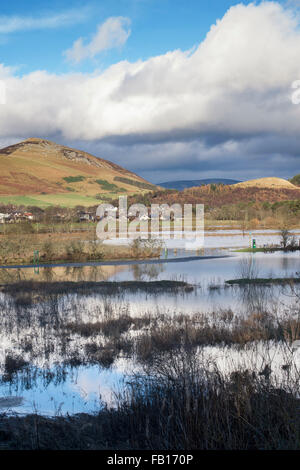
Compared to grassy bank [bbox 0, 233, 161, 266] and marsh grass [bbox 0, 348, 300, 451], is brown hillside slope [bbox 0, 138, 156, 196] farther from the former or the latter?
marsh grass [bbox 0, 348, 300, 451]

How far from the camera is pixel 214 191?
11550 centimetres

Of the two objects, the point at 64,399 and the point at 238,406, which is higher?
the point at 238,406

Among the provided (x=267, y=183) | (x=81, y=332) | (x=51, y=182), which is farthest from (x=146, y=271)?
(x=51, y=182)

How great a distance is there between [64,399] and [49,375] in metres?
1.14

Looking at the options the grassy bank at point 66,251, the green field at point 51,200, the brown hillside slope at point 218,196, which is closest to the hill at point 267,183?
the brown hillside slope at point 218,196

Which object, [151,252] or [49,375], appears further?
[151,252]

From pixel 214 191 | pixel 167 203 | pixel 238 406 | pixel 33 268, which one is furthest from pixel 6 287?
pixel 214 191

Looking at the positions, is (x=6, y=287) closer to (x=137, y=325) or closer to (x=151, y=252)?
(x=137, y=325)

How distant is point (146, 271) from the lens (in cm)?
2672

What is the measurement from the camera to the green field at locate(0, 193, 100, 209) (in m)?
98.2

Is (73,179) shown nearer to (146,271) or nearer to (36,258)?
(36,258)

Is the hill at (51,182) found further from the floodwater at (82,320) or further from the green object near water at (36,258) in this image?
the floodwater at (82,320)

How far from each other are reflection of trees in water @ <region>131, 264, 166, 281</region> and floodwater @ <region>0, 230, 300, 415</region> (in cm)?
6

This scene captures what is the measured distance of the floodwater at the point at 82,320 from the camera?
6918 millimetres
